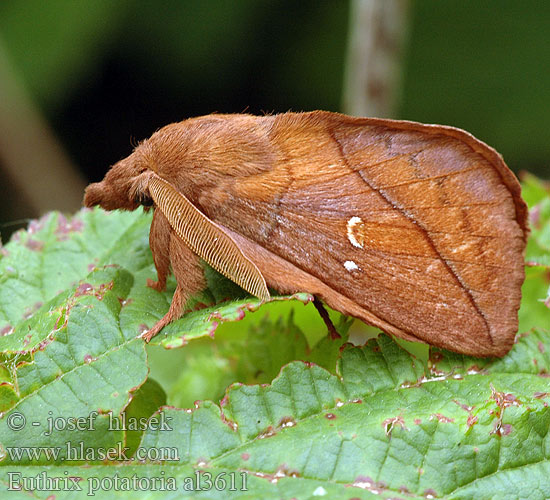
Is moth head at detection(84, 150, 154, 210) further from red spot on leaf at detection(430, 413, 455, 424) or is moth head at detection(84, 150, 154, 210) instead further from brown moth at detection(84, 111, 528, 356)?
red spot on leaf at detection(430, 413, 455, 424)

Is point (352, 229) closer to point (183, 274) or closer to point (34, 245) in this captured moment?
point (183, 274)

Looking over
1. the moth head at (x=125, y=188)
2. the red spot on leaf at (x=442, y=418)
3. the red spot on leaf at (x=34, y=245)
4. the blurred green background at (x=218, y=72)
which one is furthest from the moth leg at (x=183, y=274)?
the blurred green background at (x=218, y=72)

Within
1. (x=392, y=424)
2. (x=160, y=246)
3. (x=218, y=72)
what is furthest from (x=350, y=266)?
(x=218, y=72)

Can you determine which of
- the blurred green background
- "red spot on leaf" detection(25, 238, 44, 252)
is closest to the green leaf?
"red spot on leaf" detection(25, 238, 44, 252)

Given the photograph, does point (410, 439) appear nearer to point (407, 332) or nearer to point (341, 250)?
point (407, 332)

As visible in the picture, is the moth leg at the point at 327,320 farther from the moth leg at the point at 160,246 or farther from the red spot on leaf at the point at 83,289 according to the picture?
the red spot on leaf at the point at 83,289

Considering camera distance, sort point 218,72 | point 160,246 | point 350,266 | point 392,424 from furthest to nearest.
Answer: point 218,72 → point 160,246 → point 350,266 → point 392,424
